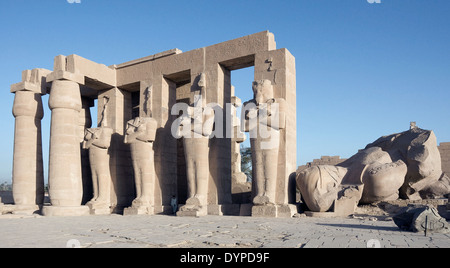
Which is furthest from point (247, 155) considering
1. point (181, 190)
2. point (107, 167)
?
point (107, 167)

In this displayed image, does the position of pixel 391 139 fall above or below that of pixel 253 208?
above

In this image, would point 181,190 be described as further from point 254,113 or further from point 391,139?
point 391,139

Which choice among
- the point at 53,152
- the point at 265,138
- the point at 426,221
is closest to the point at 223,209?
the point at 265,138

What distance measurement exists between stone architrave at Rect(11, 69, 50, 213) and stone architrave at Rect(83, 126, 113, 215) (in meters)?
1.68

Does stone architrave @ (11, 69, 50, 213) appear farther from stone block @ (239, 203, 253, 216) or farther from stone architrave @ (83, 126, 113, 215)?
stone block @ (239, 203, 253, 216)

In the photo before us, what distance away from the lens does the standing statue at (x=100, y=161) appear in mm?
13477

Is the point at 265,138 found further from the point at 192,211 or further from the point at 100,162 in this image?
the point at 100,162

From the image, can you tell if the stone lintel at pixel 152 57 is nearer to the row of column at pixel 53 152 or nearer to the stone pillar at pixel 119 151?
the stone pillar at pixel 119 151

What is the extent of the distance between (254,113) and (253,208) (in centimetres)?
253

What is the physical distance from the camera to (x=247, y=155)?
2959 centimetres

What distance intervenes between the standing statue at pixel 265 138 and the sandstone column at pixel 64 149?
5.64 m

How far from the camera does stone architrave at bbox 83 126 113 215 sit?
13469 mm

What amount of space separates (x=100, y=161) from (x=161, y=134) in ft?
7.81

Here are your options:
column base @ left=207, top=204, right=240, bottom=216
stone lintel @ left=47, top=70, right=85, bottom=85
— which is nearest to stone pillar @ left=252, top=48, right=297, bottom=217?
column base @ left=207, top=204, right=240, bottom=216
